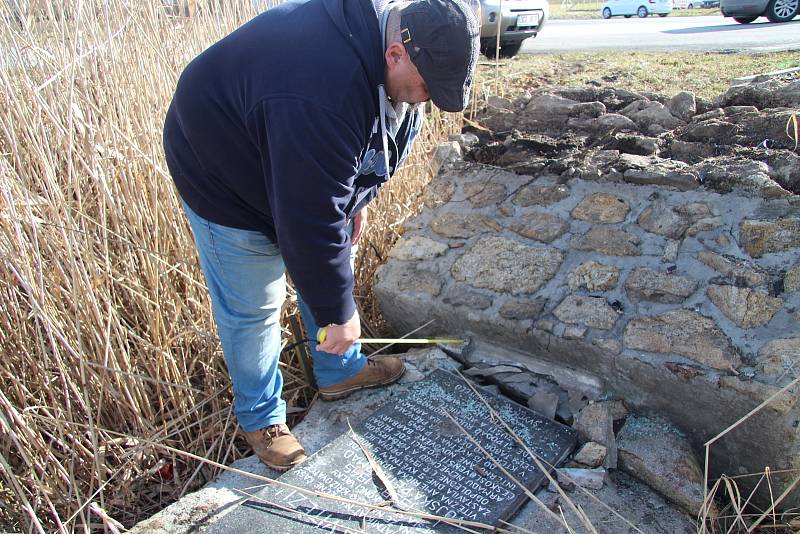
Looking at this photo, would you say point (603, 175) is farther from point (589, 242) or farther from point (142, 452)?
point (142, 452)

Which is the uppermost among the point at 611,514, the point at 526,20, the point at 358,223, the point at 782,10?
the point at 526,20

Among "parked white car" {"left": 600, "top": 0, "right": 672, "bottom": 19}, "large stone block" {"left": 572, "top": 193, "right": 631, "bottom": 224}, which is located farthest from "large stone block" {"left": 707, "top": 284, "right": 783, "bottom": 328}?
"parked white car" {"left": 600, "top": 0, "right": 672, "bottom": 19}

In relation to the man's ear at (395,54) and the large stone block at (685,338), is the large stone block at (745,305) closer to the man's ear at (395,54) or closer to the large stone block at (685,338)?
the large stone block at (685,338)

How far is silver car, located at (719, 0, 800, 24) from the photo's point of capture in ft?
29.5

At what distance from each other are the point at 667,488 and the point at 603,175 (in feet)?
4.29

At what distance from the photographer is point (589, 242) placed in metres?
2.58

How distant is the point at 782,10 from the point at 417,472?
984cm

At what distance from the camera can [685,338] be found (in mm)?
2146

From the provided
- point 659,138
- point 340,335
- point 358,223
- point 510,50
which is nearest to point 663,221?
point 659,138

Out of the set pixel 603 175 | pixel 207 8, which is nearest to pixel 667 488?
pixel 603 175

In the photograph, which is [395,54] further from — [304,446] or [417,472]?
[304,446]

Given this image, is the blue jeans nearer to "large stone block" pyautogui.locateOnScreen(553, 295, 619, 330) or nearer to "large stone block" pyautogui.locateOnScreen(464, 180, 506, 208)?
"large stone block" pyautogui.locateOnScreen(553, 295, 619, 330)

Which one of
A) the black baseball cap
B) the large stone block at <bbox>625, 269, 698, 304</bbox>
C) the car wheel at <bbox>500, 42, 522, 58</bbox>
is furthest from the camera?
the car wheel at <bbox>500, 42, 522, 58</bbox>

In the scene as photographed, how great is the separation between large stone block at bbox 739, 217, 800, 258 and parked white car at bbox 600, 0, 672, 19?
19.9 m
